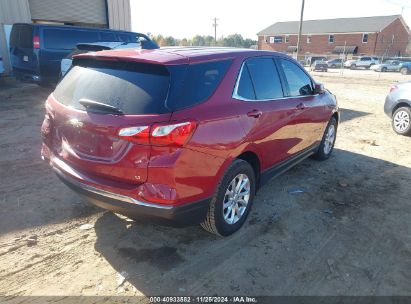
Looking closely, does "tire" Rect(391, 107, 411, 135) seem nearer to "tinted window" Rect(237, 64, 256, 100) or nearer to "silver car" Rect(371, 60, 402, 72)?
"tinted window" Rect(237, 64, 256, 100)

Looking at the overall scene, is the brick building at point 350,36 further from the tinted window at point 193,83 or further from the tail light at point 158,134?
the tail light at point 158,134

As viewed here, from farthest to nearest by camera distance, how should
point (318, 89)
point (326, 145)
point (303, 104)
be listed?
point (326, 145)
point (318, 89)
point (303, 104)

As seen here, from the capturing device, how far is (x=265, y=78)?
388cm

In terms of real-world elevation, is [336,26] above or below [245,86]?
above

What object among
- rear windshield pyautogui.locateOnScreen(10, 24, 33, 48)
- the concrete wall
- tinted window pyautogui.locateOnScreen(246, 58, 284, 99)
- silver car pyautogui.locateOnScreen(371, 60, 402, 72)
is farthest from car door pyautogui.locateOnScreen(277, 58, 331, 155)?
silver car pyautogui.locateOnScreen(371, 60, 402, 72)

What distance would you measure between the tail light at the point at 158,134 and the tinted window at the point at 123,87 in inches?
5.6

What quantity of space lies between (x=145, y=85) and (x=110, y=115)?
0.38 m

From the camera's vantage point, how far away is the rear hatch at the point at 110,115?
2676mm

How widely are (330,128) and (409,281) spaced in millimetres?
3370

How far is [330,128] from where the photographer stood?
5.93 metres

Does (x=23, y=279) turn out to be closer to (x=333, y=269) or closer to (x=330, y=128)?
(x=333, y=269)

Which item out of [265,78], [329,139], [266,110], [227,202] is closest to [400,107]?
[329,139]

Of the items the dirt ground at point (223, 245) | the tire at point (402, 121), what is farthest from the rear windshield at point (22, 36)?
the tire at point (402, 121)

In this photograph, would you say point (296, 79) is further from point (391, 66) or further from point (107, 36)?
point (391, 66)
